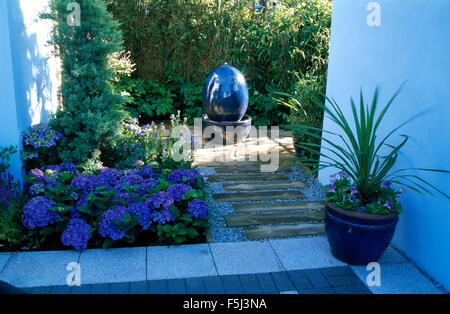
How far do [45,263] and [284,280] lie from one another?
1.78 metres

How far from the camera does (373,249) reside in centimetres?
283

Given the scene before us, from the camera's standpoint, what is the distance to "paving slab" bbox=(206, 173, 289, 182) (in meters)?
4.80

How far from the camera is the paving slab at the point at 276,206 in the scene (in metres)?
3.96

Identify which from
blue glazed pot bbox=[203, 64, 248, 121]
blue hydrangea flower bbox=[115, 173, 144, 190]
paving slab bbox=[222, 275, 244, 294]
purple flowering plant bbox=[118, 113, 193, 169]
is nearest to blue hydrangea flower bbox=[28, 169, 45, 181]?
blue hydrangea flower bbox=[115, 173, 144, 190]

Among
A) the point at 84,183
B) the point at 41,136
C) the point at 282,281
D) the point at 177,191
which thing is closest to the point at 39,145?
the point at 41,136

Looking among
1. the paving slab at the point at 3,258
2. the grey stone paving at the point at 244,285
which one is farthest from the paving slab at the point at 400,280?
the paving slab at the point at 3,258

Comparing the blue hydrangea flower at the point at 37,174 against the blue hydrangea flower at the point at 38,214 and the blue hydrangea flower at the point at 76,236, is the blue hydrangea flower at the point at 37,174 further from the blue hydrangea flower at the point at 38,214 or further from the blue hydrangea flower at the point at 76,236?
the blue hydrangea flower at the point at 76,236

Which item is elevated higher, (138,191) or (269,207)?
(138,191)

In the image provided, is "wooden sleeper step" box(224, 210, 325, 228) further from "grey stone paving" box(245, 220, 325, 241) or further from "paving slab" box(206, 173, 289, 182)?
"paving slab" box(206, 173, 289, 182)

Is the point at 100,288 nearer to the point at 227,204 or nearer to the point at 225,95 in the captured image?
the point at 227,204

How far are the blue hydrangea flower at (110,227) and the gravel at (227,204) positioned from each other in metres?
0.81

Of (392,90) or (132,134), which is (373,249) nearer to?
(392,90)

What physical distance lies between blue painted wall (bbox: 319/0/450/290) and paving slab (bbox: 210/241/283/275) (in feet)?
3.66
